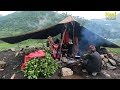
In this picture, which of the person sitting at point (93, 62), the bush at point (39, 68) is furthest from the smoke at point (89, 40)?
the bush at point (39, 68)

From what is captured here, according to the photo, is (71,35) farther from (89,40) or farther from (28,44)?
(28,44)

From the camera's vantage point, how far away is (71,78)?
376 inches

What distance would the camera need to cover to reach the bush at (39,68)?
369 inches

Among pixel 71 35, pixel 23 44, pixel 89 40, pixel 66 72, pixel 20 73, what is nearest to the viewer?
pixel 66 72

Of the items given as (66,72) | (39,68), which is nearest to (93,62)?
(66,72)

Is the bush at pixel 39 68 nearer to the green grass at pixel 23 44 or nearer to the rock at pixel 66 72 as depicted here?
the rock at pixel 66 72

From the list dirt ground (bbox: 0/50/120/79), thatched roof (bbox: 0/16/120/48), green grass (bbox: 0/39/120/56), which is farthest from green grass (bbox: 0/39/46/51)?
dirt ground (bbox: 0/50/120/79)

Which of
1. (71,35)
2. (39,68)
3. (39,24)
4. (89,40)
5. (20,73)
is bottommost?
(20,73)

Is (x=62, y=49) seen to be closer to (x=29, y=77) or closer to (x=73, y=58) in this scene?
(x=73, y=58)

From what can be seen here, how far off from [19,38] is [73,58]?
1.92 m

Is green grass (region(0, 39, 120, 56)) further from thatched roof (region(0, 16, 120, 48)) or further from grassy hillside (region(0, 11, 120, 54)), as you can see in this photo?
thatched roof (region(0, 16, 120, 48))

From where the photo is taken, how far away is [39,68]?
945 cm
